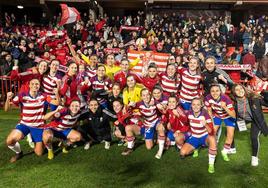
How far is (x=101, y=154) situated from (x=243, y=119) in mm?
2808

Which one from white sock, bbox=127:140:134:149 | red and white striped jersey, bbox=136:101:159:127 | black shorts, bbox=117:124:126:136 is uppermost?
red and white striped jersey, bbox=136:101:159:127

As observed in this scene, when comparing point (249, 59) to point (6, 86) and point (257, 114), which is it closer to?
point (257, 114)

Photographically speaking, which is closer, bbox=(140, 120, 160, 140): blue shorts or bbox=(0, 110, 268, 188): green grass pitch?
bbox=(0, 110, 268, 188): green grass pitch

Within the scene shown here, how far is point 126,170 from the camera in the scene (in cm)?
596

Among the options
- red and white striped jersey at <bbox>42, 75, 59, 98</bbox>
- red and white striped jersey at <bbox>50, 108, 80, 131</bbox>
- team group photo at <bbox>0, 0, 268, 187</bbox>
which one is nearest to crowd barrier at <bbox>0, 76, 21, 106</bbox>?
team group photo at <bbox>0, 0, 268, 187</bbox>

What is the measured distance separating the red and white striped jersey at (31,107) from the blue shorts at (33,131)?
0.07 m

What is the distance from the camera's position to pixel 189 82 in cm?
738

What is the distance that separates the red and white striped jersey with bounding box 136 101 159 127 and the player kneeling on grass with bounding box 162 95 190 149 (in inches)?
7.8

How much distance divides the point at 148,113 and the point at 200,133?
3.79 ft

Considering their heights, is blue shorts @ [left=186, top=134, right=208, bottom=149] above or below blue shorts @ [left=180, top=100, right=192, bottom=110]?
below

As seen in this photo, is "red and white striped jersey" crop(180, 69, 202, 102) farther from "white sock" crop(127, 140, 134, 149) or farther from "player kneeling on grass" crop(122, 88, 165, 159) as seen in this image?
"white sock" crop(127, 140, 134, 149)

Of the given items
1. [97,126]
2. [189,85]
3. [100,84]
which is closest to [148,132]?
[97,126]

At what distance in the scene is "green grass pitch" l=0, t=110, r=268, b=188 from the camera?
5.39 meters

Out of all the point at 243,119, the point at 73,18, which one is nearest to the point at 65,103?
the point at 243,119
